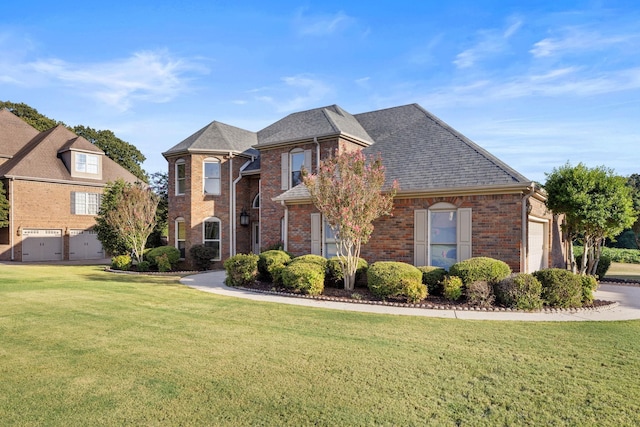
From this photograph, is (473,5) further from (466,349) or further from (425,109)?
(466,349)

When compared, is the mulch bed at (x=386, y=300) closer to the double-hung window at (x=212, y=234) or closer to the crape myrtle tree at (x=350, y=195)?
the crape myrtle tree at (x=350, y=195)

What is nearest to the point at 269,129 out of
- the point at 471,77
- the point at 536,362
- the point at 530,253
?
the point at 471,77

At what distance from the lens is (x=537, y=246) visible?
45.5ft

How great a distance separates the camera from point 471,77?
1377cm

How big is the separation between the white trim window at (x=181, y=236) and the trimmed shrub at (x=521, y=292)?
15.5 meters

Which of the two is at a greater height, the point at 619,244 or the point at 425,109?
the point at 425,109

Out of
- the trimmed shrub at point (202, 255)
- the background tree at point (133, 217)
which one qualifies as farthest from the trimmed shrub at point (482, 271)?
the background tree at point (133, 217)

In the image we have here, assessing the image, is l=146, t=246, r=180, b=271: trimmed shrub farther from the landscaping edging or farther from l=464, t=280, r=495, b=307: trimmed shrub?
l=464, t=280, r=495, b=307: trimmed shrub

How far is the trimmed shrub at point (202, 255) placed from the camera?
62.7 feet

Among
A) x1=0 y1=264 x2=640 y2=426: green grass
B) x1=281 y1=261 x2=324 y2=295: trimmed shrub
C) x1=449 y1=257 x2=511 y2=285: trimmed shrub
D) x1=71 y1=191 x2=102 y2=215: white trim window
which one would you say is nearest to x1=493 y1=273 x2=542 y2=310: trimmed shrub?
x1=449 y1=257 x2=511 y2=285: trimmed shrub

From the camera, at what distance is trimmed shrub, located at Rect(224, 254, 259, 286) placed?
516 inches

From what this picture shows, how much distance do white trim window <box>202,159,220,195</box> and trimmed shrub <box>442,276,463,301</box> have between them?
13515 mm

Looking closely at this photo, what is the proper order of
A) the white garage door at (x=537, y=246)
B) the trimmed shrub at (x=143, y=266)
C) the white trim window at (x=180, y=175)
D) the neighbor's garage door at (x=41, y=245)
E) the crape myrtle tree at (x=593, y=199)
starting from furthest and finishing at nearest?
the neighbor's garage door at (x=41, y=245), the white trim window at (x=180, y=175), the trimmed shrub at (x=143, y=266), the white garage door at (x=537, y=246), the crape myrtle tree at (x=593, y=199)

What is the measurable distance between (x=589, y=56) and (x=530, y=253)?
5932 millimetres
